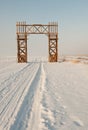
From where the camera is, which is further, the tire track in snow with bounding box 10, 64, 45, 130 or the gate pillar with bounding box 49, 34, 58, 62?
the gate pillar with bounding box 49, 34, 58, 62

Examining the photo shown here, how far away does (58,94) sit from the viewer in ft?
35.4

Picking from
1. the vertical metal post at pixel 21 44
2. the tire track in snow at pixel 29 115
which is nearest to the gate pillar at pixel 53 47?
the vertical metal post at pixel 21 44

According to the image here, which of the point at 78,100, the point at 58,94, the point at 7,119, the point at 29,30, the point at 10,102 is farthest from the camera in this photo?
the point at 29,30

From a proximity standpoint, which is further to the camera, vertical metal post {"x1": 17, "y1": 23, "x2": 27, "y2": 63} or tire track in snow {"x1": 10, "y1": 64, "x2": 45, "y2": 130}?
vertical metal post {"x1": 17, "y1": 23, "x2": 27, "y2": 63}

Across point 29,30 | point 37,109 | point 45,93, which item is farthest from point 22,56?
point 37,109

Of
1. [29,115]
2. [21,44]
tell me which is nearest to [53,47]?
[21,44]

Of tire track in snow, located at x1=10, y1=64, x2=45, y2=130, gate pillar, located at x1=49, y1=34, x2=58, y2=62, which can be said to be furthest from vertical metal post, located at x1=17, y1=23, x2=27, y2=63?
tire track in snow, located at x1=10, y1=64, x2=45, y2=130

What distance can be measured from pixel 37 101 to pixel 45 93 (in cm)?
190

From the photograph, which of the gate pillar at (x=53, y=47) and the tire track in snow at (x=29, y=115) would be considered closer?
the tire track in snow at (x=29, y=115)

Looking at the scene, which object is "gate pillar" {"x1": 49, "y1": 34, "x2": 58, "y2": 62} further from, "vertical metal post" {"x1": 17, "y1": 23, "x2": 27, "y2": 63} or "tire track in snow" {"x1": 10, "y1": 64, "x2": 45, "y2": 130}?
"tire track in snow" {"x1": 10, "y1": 64, "x2": 45, "y2": 130}

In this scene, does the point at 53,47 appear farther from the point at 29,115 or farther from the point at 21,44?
the point at 29,115

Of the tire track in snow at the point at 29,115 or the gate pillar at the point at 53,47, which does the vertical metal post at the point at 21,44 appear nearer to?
the gate pillar at the point at 53,47

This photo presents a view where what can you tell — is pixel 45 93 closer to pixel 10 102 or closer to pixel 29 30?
pixel 10 102

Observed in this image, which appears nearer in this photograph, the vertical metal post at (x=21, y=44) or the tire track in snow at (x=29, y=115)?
the tire track in snow at (x=29, y=115)
